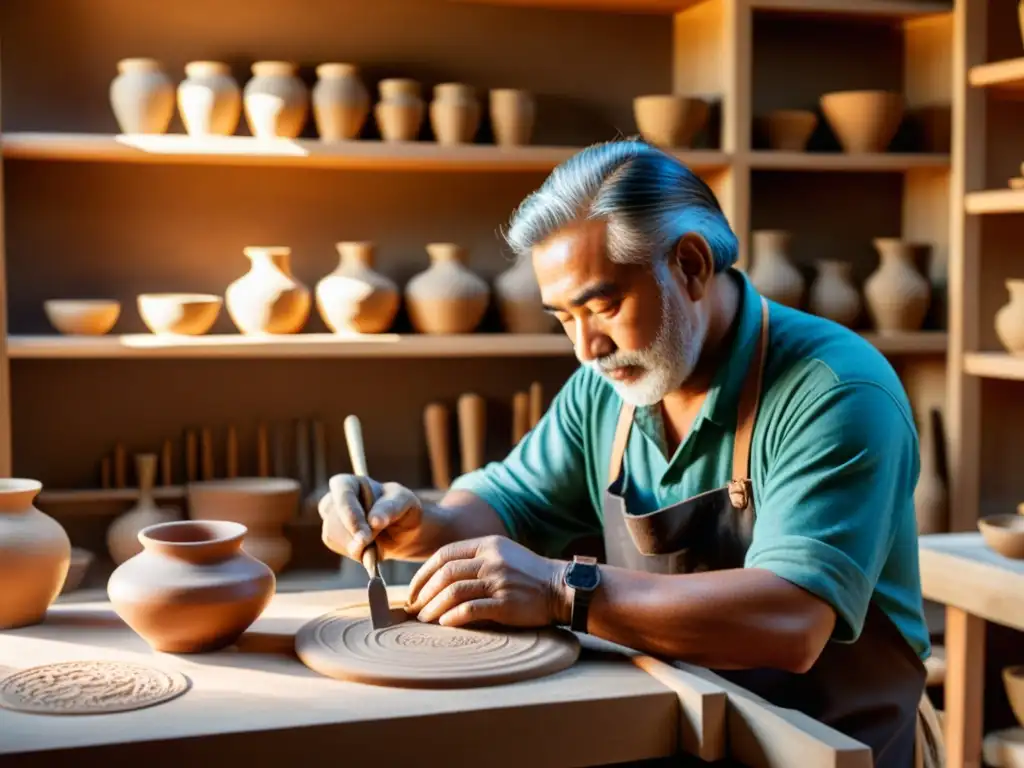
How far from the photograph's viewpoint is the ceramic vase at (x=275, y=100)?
140 inches

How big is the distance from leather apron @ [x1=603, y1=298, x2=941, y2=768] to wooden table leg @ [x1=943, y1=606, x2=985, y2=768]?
0.90 meters

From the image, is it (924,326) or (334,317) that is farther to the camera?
(924,326)

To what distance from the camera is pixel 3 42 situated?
3.62m

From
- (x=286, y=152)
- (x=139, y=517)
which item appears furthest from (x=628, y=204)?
(x=139, y=517)

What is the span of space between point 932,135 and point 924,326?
2.02 ft

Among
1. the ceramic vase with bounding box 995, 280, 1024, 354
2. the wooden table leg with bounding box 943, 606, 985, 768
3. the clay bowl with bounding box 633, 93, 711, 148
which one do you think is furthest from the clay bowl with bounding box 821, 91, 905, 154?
the wooden table leg with bounding box 943, 606, 985, 768

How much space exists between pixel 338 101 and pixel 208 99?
1.16ft

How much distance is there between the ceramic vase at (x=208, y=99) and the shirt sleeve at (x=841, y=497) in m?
2.16

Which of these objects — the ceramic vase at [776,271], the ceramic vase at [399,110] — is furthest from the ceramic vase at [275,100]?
the ceramic vase at [776,271]

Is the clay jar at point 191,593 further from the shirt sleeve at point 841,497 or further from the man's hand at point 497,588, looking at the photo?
the shirt sleeve at point 841,497

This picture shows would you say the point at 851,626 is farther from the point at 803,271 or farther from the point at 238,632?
the point at 803,271

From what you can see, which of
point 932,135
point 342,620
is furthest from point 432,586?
point 932,135

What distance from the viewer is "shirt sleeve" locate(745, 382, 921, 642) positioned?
1.76m

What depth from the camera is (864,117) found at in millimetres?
3938
